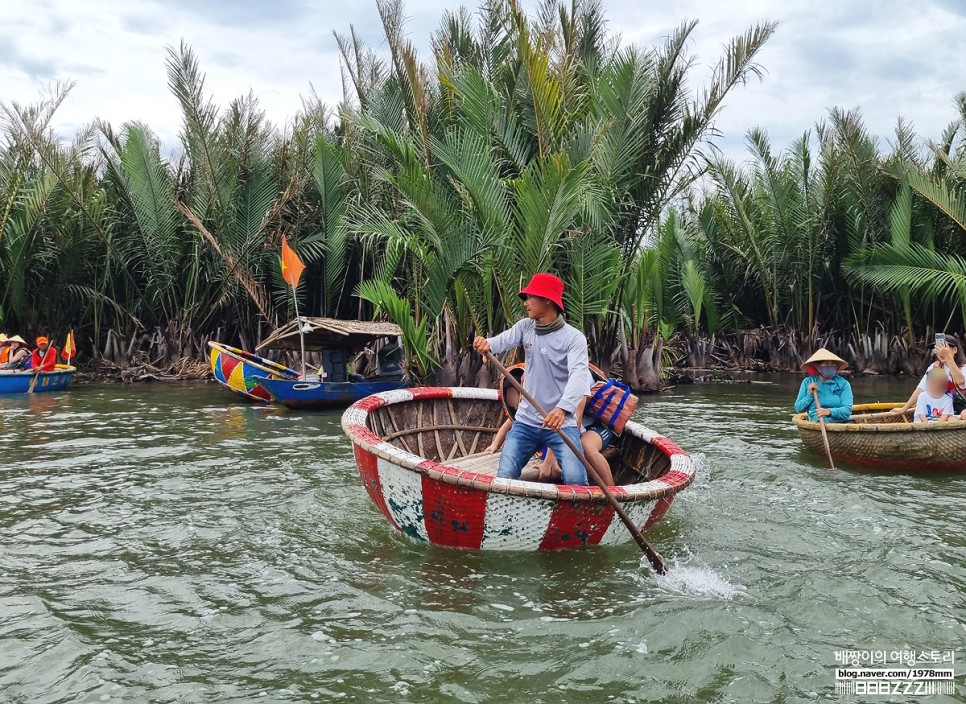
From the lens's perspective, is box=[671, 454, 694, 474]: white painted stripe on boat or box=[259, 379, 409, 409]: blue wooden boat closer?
box=[671, 454, 694, 474]: white painted stripe on boat

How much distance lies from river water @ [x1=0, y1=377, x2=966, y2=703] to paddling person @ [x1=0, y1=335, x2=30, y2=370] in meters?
8.08

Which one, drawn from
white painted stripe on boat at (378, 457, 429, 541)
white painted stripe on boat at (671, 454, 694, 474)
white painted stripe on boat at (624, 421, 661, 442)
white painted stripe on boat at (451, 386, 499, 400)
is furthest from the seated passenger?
white painted stripe on boat at (378, 457, 429, 541)

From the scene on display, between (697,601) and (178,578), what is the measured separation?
115 inches

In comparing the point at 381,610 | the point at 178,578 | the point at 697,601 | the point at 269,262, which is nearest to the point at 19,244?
the point at 269,262

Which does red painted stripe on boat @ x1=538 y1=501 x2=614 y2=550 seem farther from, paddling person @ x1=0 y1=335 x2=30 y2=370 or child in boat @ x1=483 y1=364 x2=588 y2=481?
paddling person @ x1=0 y1=335 x2=30 y2=370

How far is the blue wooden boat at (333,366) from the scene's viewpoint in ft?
38.5

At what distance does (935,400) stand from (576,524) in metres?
4.84

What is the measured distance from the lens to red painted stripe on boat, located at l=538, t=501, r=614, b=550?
4523 millimetres

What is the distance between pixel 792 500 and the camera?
20.8ft

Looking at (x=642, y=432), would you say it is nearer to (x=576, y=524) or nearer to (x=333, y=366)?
(x=576, y=524)

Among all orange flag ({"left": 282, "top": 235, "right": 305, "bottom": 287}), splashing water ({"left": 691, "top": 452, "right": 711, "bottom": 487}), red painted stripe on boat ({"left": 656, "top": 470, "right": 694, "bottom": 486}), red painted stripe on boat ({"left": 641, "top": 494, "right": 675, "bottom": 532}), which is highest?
orange flag ({"left": 282, "top": 235, "right": 305, "bottom": 287})

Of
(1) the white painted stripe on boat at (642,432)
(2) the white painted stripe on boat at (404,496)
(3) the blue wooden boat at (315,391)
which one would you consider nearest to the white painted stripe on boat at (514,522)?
(2) the white painted stripe on boat at (404,496)


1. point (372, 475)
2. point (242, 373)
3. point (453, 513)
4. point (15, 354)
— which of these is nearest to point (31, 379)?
point (15, 354)

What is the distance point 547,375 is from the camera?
5070mm
